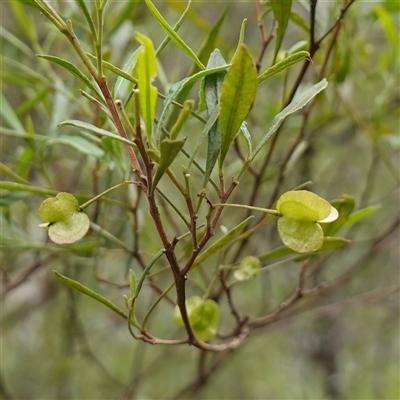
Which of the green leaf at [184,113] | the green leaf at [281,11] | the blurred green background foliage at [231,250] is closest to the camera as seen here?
the green leaf at [184,113]

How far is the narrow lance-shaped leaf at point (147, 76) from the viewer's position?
26 centimetres

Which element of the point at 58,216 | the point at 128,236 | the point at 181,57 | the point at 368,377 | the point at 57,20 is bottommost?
the point at 368,377

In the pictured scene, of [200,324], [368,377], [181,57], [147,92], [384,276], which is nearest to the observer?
[147,92]

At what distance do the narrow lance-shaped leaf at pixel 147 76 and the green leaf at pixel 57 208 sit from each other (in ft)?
0.25

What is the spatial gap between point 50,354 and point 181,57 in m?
1.03

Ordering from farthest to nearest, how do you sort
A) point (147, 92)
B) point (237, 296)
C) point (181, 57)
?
point (237, 296) → point (181, 57) → point (147, 92)

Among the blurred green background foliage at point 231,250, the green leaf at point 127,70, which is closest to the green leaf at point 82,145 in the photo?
the blurred green background foliage at point 231,250

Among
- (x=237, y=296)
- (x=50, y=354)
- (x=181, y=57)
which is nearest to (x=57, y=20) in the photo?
(x=181, y=57)

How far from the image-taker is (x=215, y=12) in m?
1.72

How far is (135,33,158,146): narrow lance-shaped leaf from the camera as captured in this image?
10.2 inches

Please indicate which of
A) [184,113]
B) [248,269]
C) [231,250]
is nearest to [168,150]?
[184,113]

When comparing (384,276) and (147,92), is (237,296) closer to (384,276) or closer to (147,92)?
(384,276)

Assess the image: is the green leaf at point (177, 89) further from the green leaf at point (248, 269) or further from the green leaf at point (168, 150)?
the green leaf at point (248, 269)

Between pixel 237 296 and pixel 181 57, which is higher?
pixel 181 57
